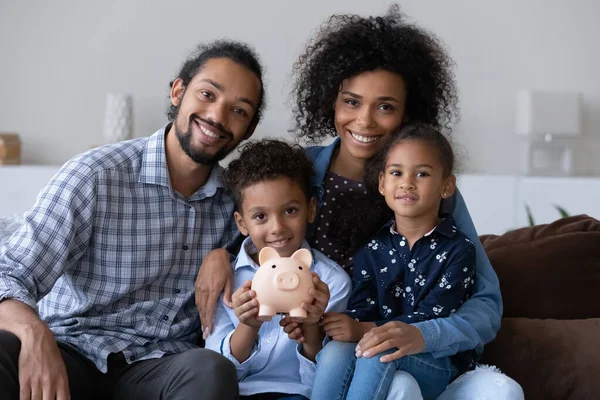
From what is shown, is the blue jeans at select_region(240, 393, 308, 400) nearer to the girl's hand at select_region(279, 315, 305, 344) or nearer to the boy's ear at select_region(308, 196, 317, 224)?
the girl's hand at select_region(279, 315, 305, 344)

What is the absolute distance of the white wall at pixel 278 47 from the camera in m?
4.20

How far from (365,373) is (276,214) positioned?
17.7 inches

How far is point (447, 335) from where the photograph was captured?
69.7 inches

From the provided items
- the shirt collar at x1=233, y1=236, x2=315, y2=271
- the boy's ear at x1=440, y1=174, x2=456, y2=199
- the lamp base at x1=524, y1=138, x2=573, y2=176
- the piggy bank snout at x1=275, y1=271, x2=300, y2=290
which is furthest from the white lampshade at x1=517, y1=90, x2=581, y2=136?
the piggy bank snout at x1=275, y1=271, x2=300, y2=290

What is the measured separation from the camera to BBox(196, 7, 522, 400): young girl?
192 cm

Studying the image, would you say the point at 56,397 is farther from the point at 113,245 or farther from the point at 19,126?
the point at 19,126

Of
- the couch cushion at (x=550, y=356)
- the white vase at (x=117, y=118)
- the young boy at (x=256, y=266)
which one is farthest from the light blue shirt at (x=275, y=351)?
the white vase at (x=117, y=118)

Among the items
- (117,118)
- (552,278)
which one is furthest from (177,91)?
(117,118)

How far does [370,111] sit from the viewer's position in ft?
7.00

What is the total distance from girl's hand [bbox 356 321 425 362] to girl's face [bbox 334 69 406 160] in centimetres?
59

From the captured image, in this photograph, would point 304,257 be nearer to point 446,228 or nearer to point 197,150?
point 446,228

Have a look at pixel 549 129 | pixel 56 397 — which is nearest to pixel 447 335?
pixel 56 397

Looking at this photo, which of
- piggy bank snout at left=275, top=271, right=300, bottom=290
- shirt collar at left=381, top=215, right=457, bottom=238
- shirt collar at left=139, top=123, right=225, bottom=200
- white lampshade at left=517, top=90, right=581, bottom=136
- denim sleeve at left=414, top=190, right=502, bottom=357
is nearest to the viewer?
piggy bank snout at left=275, top=271, right=300, bottom=290

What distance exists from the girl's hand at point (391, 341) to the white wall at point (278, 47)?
257 centimetres
